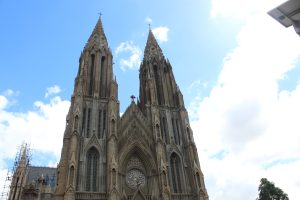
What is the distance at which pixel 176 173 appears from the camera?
95.6 feet

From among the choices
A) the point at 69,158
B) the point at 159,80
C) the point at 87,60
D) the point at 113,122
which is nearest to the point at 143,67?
the point at 159,80

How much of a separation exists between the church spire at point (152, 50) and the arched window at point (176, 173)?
16723 mm

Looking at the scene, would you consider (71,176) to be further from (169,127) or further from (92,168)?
(169,127)

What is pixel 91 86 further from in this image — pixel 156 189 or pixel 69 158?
pixel 156 189

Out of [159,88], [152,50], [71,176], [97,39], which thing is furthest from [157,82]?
[71,176]

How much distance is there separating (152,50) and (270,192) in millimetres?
26323

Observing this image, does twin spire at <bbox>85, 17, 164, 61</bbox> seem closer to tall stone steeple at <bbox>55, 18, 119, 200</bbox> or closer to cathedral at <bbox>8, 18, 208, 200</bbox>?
cathedral at <bbox>8, 18, 208, 200</bbox>

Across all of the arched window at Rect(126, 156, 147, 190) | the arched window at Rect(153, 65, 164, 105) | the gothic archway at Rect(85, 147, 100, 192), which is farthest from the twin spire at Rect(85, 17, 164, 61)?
the arched window at Rect(126, 156, 147, 190)

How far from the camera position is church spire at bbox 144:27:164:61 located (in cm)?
4105

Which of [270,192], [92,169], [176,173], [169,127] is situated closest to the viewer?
[92,169]

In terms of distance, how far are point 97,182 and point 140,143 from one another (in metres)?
6.51

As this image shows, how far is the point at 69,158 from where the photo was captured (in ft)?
82.7

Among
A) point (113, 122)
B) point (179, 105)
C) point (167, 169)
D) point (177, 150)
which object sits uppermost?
point (179, 105)

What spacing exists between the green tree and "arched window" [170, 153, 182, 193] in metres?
12.7
